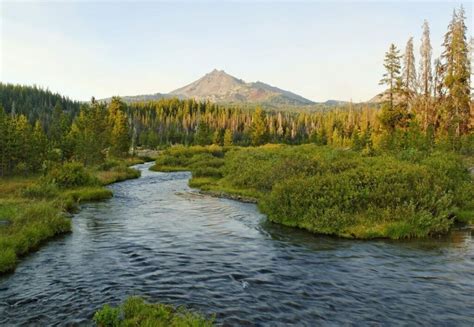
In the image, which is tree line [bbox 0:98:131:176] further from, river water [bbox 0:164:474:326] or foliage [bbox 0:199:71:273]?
river water [bbox 0:164:474:326]

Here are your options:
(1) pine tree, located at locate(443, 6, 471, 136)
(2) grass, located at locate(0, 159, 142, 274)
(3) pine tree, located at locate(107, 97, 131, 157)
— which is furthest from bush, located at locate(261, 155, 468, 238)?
(3) pine tree, located at locate(107, 97, 131, 157)

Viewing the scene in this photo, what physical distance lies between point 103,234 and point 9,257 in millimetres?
6098

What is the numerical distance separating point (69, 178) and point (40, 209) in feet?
53.4

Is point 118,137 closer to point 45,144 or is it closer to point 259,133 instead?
point 45,144

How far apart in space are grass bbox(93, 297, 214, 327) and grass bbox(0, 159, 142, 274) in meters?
7.23

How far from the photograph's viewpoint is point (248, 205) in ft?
104

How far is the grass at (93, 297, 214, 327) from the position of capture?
33.1 ft

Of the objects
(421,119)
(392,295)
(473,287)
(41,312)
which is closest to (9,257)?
(41,312)

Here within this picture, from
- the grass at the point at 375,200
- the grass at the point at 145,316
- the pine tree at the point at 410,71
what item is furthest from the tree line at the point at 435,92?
the grass at the point at 145,316

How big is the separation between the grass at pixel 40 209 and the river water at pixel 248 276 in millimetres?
760

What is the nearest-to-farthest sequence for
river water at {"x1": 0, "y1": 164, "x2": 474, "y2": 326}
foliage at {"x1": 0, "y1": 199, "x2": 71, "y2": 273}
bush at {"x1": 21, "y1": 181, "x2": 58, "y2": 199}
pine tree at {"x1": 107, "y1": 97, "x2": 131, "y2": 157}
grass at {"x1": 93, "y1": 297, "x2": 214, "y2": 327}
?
grass at {"x1": 93, "y1": 297, "x2": 214, "y2": 327}, river water at {"x1": 0, "y1": 164, "x2": 474, "y2": 326}, foliage at {"x1": 0, "y1": 199, "x2": 71, "y2": 273}, bush at {"x1": 21, "y1": 181, "x2": 58, "y2": 199}, pine tree at {"x1": 107, "y1": 97, "x2": 131, "y2": 157}

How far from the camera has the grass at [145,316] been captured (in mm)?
10086

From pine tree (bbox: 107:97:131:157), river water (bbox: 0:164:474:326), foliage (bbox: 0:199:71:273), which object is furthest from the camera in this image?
pine tree (bbox: 107:97:131:157)

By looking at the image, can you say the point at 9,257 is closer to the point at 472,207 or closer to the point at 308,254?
the point at 308,254
